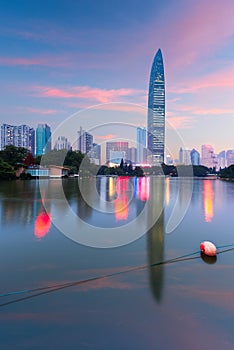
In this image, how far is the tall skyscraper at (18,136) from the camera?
217ft

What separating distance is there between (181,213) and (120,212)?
6.13ft

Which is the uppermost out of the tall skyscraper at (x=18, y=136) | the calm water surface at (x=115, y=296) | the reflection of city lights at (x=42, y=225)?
the tall skyscraper at (x=18, y=136)

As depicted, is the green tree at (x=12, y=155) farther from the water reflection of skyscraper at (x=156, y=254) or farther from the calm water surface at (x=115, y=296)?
the calm water surface at (x=115, y=296)

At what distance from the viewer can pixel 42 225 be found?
6203mm

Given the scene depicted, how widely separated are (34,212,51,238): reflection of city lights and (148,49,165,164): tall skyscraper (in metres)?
65.0

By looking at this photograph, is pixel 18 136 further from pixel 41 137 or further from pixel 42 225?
pixel 42 225

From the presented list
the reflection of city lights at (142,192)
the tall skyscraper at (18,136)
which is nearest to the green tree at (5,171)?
the reflection of city lights at (142,192)

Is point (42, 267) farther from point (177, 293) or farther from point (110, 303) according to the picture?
point (177, 293)

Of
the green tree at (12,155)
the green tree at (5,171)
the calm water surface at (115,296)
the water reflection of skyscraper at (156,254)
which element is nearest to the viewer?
the calm water surface at (115,296)

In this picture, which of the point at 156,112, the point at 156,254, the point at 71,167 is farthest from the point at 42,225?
the point at 156,112

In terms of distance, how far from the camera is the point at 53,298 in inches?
111

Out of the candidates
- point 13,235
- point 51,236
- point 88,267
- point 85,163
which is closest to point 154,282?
point 88,267

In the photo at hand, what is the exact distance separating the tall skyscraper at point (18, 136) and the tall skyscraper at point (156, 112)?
31736 millimetres

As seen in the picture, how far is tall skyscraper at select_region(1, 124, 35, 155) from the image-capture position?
217 ft
